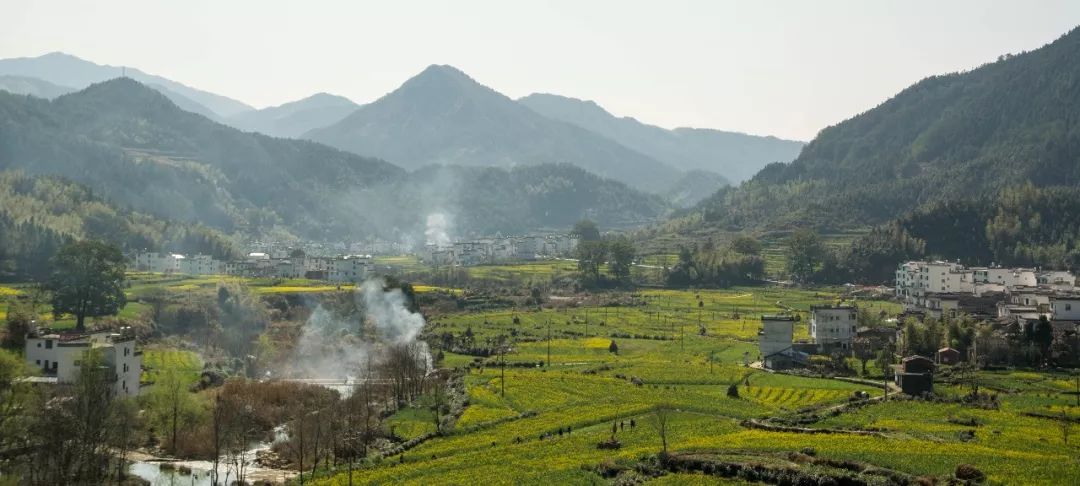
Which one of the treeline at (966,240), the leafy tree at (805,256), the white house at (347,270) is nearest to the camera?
the treeline at (966,240)

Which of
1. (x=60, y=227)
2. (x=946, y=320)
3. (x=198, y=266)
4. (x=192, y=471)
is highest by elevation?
(x=60, y=227)

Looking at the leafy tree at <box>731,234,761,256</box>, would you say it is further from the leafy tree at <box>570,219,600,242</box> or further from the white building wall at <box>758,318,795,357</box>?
the white building wall at <box>758,318,795,357</box>

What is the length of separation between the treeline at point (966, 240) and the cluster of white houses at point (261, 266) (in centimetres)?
5858

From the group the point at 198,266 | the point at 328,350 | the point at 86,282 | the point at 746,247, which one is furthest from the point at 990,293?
the point at 198,266

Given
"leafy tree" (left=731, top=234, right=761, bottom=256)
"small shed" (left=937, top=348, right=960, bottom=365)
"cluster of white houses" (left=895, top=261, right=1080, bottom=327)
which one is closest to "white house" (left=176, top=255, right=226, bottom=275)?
"leafy tree" (left=731, top=234, right=761, bottom=256)

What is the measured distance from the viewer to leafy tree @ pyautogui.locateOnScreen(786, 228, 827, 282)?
12238 cm

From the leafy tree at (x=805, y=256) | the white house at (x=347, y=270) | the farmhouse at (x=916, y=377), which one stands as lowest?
the farmhouse at (x=916, y=377)

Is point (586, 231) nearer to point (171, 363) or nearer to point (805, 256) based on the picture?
point (805, 256)

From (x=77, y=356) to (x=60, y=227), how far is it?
77.4m

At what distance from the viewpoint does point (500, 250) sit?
17412 centimetres

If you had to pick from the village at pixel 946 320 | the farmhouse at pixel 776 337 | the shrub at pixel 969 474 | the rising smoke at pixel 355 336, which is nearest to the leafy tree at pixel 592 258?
the rising smoke at pixel 355 336

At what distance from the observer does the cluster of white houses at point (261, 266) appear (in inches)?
4894

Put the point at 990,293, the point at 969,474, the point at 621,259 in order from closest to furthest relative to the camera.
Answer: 1. the point at 969,474
2. the point at 990,293
3. the point at 621,259

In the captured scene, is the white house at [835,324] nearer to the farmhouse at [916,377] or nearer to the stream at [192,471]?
the farmhouse at [916,377]
